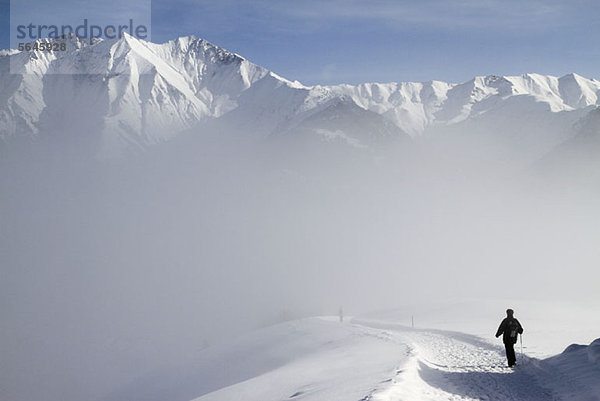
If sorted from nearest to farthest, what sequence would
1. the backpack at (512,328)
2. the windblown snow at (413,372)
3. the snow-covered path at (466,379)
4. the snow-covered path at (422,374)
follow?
1. the snow-covered path at (466,379)
2. the snow-covered path at (422,374)
3. the windblown snow at (413,372)
4. the backpack at (512,328)

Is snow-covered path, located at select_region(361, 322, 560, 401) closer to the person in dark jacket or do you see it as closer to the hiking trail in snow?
the hiking trail in snow

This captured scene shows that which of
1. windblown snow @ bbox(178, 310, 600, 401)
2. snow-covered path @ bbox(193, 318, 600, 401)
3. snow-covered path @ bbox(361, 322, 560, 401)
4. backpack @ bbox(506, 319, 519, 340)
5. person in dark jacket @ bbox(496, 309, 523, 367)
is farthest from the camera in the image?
backpack @ bbox(506, 319, 519, 340)

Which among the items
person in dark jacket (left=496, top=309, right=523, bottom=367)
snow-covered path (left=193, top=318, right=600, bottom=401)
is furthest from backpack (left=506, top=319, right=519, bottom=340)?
snow-covered path (left=193, top=318, right=600, bottom=401)

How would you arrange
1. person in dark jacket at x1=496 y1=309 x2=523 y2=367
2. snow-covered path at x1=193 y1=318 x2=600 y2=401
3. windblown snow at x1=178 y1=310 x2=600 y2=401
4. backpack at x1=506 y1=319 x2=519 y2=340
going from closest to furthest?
snow-covered path at x1=193 y1=318 x2=600 y2=401
windblown snow at x1=178 y1=310 x2=600 y2=401
person in dark jacket at x1=496 y1=309 x2=523 y2=367
backpack at x1=506 y1=319 x2=519 y2=340

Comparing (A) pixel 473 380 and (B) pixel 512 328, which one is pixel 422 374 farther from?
(B) pixel 512 328

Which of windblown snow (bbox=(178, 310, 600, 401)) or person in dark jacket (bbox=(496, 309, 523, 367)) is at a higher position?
person in dark jacket (bbox=(496, 309, 523, 367))

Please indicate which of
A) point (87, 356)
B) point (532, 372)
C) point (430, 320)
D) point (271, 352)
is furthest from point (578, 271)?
point (87, 356)

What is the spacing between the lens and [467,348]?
26312 millimetres

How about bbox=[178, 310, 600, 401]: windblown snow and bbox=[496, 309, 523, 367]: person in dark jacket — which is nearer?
bbox=[178, 310, 600, 401]: windblown snow

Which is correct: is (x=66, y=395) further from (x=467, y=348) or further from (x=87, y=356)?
(x=467, y=348)

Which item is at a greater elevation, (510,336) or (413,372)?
(510,336)

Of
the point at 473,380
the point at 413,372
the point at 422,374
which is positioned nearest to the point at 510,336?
the point at 473,380

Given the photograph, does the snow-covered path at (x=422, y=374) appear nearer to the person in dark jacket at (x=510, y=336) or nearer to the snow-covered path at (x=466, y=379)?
the snow-covered path at (x=466, y=379)

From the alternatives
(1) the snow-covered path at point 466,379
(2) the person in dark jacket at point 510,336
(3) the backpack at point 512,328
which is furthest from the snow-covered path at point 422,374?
(3) the backpack at point 512,328
